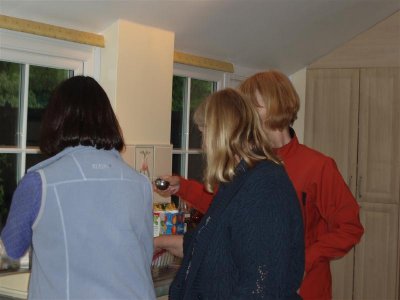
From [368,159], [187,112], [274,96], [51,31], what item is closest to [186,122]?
[187,112]

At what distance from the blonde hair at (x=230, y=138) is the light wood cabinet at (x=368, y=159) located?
2.22 meters

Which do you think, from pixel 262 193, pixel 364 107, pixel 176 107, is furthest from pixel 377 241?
pixel 262 193

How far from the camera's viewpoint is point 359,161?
3379mm

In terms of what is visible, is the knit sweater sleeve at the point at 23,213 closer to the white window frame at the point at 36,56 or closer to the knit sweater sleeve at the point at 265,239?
the knit sweater sleeve at the point at 265,239

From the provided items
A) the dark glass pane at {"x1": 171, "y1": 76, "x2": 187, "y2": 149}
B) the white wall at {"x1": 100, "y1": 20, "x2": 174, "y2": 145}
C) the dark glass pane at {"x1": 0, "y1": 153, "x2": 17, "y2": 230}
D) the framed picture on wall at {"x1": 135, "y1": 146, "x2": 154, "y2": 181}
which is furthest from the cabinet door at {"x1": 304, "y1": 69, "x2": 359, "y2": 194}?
the dark glass pane at {"x1": 0, "y1": 153, "x2": 17, "y2": 230}

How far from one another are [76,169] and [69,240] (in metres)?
0.16

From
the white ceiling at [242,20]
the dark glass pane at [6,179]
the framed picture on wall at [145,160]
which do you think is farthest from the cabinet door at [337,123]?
the dark glass pane at [6,179]

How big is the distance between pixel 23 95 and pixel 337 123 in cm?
199

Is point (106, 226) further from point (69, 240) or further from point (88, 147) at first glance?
point (88, 147)

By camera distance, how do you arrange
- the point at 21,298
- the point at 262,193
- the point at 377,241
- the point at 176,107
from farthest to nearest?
the point at 377,241 < the point at 176,107 < the point at 21,298 < the point at 262,193

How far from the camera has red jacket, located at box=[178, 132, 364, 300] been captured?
5.18 ft

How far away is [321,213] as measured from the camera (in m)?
1.67

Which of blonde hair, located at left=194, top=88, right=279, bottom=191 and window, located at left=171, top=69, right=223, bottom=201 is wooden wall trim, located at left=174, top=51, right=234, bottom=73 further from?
blonde hair, located at left=194, top=88, right=279, bottom=191

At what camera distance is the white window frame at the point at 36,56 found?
205cm
